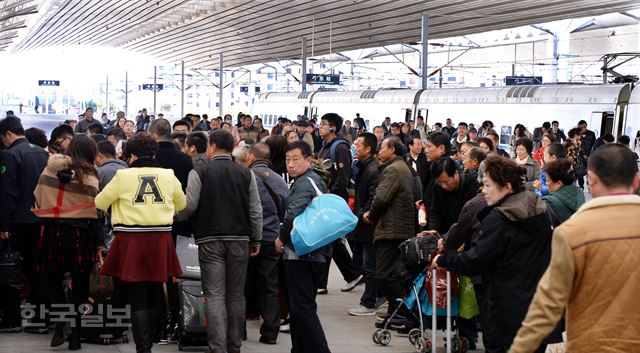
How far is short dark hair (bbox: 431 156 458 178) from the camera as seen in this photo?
915cm

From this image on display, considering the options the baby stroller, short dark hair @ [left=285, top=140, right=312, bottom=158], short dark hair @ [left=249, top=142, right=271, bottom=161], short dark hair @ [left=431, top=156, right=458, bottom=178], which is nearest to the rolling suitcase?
short dark hair @ [left=249, top=142, right=271, bottom=161]

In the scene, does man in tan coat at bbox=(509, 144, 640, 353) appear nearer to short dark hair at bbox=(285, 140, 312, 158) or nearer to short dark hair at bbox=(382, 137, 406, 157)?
short dark hair at bbox=(285, 140, 312, 158)

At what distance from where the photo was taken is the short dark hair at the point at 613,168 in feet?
14.4

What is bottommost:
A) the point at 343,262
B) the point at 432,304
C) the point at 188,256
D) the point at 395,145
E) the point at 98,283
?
the point at 343,262

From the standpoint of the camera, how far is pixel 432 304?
28.7 ft

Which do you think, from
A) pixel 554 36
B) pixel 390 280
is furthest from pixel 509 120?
pixel 390 280

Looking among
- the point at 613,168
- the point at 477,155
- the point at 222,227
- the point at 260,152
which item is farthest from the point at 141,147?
the point at 613,168

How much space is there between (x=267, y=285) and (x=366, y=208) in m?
2.01

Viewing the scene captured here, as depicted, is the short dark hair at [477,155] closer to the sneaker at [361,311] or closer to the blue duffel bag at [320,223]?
the sneaker at [361,311]

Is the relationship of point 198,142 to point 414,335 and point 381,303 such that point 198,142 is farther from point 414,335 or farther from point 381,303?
point 381,303

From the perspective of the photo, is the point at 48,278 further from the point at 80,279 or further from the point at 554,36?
the point at 554,36

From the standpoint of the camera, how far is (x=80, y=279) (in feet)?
28.6

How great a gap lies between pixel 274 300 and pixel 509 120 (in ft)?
83.0

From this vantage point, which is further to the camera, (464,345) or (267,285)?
(267,285)
